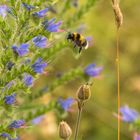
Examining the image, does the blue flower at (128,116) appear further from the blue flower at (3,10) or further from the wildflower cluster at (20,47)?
the blue flower at (3,10)

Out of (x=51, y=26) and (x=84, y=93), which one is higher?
(x=51, y=26)

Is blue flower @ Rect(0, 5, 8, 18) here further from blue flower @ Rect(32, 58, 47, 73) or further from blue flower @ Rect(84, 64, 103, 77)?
blue flower @ Rect(84, 64, 103, 77)

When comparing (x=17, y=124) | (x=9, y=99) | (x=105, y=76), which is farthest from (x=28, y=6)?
(x=105, y=76)

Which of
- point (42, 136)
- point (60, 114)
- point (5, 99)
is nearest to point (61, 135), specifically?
point (5, 99)

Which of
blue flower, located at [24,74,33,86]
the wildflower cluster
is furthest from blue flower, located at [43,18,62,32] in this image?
blue flower, located at [24,74,33,86]

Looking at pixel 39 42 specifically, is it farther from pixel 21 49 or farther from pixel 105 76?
pixel 105 76

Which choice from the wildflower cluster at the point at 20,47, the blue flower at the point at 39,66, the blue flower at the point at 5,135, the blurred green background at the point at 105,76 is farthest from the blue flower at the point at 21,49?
the blurred green background at the point at 105,76

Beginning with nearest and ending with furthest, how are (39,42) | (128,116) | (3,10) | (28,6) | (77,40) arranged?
(28,6) → (39,42) → (3,10) → (77,40) → (128,116)
